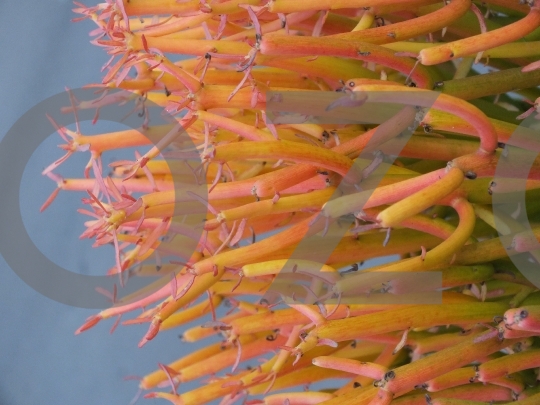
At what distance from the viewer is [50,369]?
0.57 meters

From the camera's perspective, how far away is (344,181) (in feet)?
0.84

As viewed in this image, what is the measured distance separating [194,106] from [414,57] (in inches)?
3.5

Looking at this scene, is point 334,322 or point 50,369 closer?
point 334,322

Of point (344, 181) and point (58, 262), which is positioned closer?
point (344, 181)

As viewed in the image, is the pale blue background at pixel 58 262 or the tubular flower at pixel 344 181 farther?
the pale blue background at pixel 58 262

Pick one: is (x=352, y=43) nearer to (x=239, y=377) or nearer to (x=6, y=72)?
(x=239, y=377)

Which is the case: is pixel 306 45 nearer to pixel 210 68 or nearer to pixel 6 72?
pixel 210 68

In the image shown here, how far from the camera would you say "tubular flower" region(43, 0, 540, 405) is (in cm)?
24

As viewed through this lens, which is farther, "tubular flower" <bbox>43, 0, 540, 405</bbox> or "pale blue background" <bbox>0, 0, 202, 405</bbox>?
"pale blue background" <bbox>0, 0, 202, 405</bbox>

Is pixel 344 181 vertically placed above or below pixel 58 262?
above

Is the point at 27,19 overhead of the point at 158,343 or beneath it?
overhead

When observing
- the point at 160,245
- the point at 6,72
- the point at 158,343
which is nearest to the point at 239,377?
the point at 160,245

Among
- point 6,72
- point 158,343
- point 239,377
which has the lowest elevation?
point 158,343

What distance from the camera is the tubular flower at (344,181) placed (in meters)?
0.24
